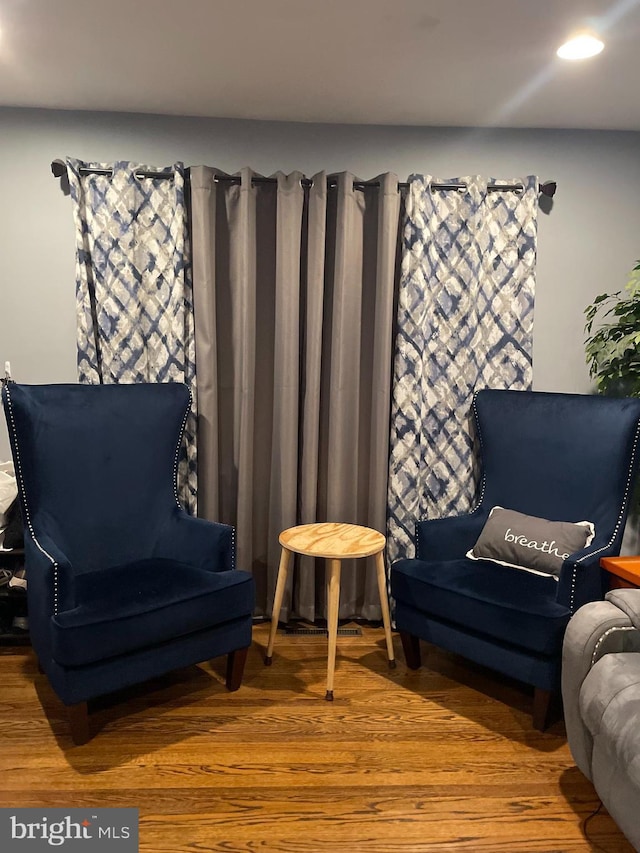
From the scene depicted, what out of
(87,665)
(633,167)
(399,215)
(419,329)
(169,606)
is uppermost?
(633,167)

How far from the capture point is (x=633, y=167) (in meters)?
3.22

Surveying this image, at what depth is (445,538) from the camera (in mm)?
2889

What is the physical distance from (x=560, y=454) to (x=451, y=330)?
2.54 feet

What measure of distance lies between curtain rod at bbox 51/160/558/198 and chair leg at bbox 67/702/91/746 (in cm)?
220

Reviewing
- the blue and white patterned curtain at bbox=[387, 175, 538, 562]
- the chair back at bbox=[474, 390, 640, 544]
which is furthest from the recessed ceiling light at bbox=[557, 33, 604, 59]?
the chair back at bbox=[474, 390, 640, 544]

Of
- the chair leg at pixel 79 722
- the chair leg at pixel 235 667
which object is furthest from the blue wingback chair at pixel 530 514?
the chair leg at pixel 79 722

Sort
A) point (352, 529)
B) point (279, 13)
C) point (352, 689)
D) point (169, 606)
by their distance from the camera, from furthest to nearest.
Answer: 1. point (352, 529)
2. point (352, 689)
3. point (169, 606)
4. point (279, 13)

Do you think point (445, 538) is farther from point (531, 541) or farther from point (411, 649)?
point (411, 649)

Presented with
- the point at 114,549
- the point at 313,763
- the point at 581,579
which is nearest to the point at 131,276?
the point at 114,549

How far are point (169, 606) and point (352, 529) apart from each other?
2.93ft

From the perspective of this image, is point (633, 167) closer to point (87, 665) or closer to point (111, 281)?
point (111, 281)

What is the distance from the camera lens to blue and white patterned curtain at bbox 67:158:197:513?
2955 millimetres

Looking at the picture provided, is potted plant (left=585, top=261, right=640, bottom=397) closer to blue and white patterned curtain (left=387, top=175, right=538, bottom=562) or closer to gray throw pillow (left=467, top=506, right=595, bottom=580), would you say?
blue and white patterned curtain (left=387, top=175, right=538, bottom=562)

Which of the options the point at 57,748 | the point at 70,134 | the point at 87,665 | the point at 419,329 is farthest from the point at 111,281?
the point at 57,748
